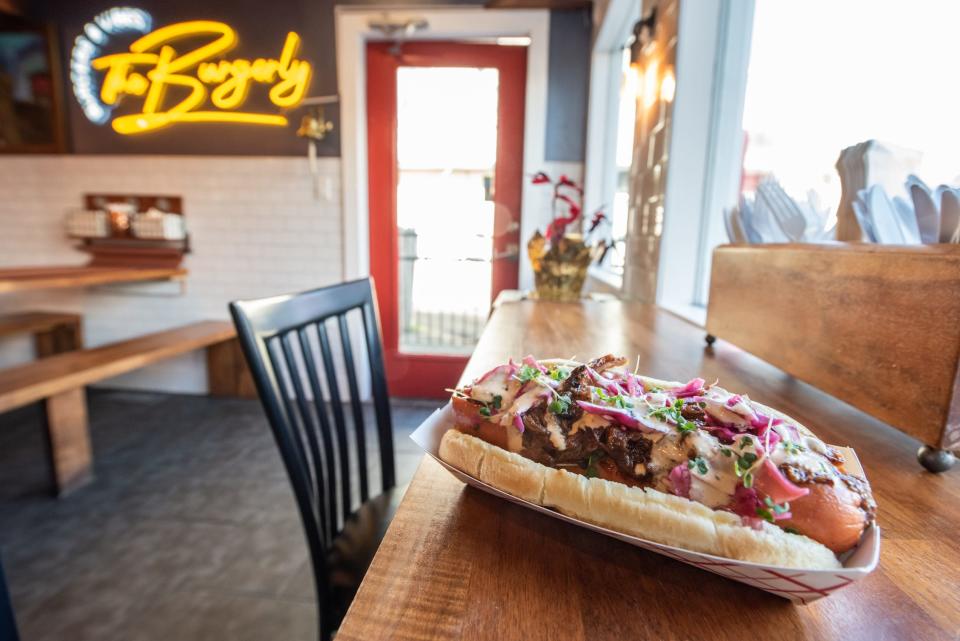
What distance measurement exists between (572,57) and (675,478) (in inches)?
134

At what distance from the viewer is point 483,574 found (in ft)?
1.31

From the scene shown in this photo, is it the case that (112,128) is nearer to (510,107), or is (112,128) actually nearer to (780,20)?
(510,107)

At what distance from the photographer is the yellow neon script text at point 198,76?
3.19m

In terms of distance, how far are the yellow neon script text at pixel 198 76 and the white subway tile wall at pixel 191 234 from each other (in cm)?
31

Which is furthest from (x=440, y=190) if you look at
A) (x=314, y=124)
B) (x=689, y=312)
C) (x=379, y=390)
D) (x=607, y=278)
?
(x=379, y=390)

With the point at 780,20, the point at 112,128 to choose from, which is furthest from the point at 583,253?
the point at 112,128

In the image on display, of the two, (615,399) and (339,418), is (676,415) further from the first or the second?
(339,418)

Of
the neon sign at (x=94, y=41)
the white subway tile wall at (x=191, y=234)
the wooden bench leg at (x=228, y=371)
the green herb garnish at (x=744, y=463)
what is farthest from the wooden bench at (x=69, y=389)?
the green herb garnish at (x=744, y=463)

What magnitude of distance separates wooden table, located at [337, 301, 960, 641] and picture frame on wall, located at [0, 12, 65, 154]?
176 inches

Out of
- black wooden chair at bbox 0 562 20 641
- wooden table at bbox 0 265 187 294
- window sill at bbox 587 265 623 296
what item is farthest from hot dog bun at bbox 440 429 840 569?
wooden table at bbox 0 265 187 294

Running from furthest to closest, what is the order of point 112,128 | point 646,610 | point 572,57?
point 112,128 < point 572,57 < point 646,610

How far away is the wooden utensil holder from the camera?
21.3 inches

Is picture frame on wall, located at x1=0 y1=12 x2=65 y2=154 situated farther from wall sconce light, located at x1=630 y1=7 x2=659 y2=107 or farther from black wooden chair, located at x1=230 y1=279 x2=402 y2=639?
wall sconce light, located at x1=630 y1=7 x2=659 y2=107

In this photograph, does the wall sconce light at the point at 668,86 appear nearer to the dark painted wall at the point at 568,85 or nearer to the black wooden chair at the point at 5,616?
the dark painted wall at the point at 568,85
